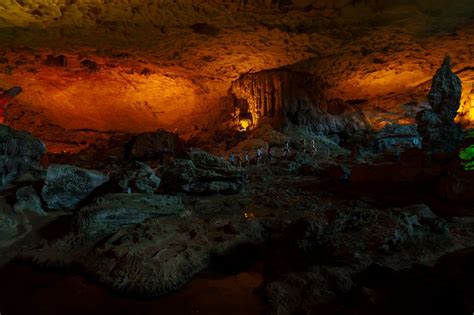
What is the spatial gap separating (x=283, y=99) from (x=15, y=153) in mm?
11991

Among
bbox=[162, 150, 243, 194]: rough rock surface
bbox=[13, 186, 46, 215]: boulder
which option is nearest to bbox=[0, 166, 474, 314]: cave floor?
bbox=[13, 186, 46, 215]: boulder

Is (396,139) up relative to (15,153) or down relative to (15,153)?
down

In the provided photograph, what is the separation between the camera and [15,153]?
221 inches

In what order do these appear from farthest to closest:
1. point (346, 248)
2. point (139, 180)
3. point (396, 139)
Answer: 1. point (396, 139)
2. point (139, 180)
3. point (346, 248)

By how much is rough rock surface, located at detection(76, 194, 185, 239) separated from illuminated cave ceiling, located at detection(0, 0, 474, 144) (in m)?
6.15

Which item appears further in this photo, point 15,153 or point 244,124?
point 244,124

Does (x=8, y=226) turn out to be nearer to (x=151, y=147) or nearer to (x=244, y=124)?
(x=151, y=147)

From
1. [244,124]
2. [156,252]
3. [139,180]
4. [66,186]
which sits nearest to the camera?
[156,252]

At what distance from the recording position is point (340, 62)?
1362 cm

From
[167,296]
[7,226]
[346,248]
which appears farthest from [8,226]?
[346,248]

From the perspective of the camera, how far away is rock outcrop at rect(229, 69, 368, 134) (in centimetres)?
1482

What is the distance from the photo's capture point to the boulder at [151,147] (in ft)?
49.2

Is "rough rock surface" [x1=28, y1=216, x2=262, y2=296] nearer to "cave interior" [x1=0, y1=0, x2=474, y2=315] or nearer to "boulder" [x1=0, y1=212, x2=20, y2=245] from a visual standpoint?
"cave interior" [x1=0, y1=0, x2=474, y2=315]

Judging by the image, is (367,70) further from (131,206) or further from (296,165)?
(131,206)
